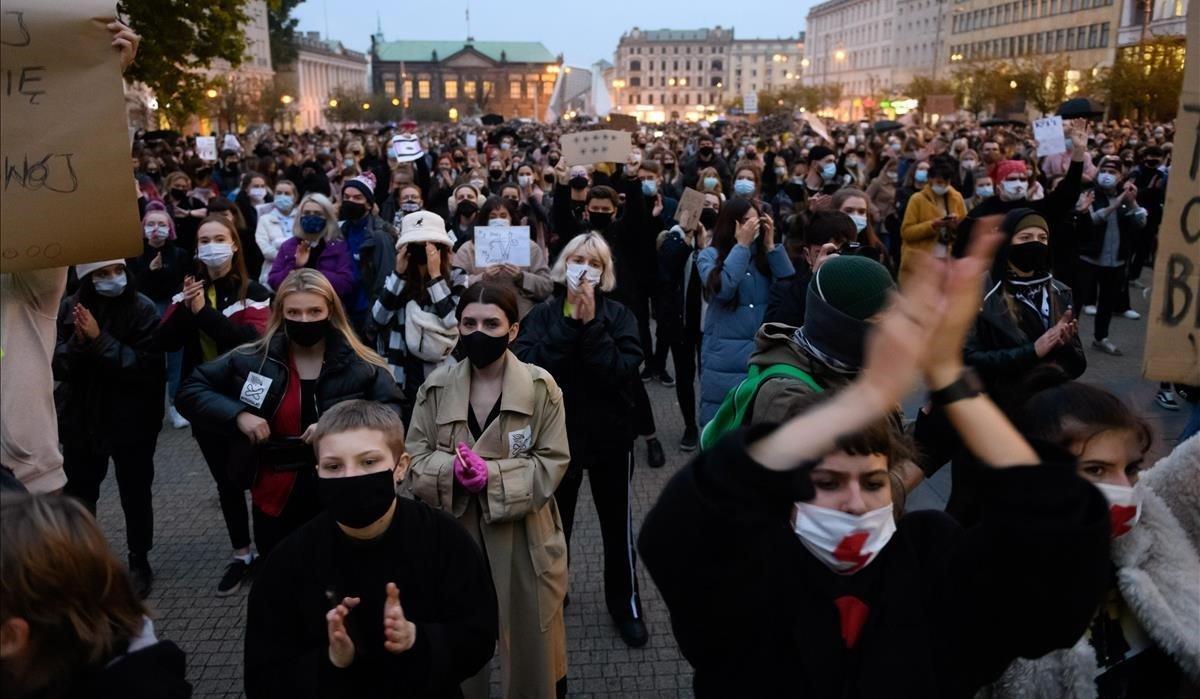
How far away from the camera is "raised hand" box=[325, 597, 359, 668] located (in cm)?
224

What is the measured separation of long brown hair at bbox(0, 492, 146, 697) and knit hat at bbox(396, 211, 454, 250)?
142 inches

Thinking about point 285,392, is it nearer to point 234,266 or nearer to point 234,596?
point 234,596

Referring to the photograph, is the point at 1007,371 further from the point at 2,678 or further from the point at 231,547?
the point at 231,547

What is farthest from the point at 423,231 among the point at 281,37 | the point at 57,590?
the point at 281,37

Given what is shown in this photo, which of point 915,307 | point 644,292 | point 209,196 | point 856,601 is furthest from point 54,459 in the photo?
point 209,196

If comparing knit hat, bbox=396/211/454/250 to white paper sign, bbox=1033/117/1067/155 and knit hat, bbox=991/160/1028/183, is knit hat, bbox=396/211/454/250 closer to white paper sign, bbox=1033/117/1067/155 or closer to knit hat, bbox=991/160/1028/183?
knit hat, bbox=991/160/1028/183

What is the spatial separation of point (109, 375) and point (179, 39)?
641 inches

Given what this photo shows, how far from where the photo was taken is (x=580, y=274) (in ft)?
16.5

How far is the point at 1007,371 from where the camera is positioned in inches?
173

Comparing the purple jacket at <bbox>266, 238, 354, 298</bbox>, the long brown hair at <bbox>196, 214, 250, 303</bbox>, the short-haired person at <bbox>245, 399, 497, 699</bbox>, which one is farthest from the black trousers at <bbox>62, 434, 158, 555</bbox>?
the short-haired person at <bbox>245, 399, 497, 699</bbox>

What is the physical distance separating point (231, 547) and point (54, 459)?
2721 millimetres

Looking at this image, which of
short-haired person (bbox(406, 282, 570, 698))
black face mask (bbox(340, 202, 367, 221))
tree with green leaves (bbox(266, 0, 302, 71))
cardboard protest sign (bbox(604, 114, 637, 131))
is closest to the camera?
short-haired person (bbox(406, 282, 570, 698))

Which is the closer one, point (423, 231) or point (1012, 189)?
point (423, 231)

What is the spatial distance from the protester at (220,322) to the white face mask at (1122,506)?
12.9ft
